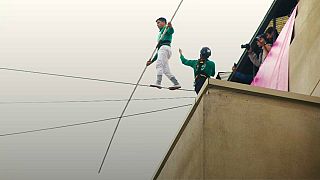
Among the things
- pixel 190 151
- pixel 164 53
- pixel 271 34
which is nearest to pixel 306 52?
pixel 190 151

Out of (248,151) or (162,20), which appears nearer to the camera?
(248,151)

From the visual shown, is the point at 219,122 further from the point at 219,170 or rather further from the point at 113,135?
the point at 113,135

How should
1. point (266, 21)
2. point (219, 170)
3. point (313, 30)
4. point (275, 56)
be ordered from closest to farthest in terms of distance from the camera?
point (219, 170) < point (313, 30) < point (275, 56) < point (266, 21)

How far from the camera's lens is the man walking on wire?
362 inches

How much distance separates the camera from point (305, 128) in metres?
3.63

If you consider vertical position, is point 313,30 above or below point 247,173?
above

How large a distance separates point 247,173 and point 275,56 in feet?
8.68

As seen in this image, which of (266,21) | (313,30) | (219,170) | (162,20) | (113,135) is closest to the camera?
(219,170)

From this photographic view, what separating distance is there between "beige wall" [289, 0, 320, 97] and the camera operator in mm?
1885

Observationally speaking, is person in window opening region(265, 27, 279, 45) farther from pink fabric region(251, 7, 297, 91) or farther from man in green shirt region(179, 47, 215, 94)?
pink fabric region(251, 7, 297, 91)

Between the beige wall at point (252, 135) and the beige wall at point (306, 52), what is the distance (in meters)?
0.62

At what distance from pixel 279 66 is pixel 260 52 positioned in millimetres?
2795

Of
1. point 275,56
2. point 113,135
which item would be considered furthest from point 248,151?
point 113,135

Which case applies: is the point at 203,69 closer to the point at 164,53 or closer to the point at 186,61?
the point at 164,53
